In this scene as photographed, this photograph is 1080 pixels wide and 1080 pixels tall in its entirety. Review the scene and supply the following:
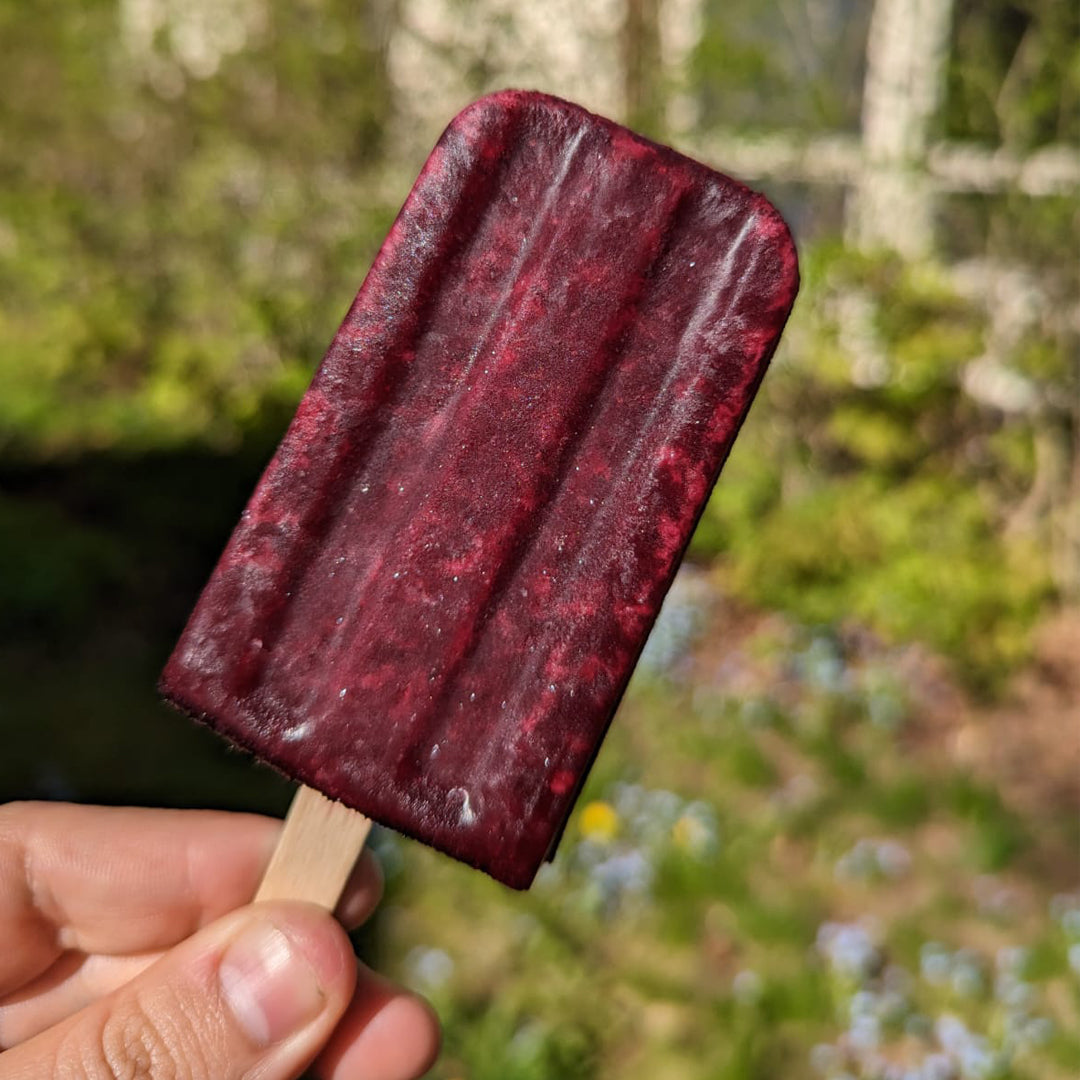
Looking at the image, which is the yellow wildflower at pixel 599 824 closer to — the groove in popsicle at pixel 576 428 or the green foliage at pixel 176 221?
the groove in popsicle at pixel 576 428

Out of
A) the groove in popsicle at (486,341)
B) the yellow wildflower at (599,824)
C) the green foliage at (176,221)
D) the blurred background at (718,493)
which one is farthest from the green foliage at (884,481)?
the groove in popsicle at (486,341)

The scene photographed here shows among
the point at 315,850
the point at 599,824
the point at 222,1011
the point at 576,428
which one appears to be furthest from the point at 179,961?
the point at 599,824

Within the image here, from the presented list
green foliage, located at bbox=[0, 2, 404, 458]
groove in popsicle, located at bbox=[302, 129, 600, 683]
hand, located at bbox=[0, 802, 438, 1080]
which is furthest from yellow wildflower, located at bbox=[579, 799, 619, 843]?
green foliage, located at bbox=[0, 2, 404, 458]

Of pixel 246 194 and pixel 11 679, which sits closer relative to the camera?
pixel 11 679

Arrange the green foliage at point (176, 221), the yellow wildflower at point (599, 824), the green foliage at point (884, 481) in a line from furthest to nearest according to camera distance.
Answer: the green foliage at point (176, 221), the green foliage at point (884, 481), the yellow wildflower at point (599, 824)

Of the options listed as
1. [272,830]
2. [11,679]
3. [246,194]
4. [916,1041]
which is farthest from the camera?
[246,194]

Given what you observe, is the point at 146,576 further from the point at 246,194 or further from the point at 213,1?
the point at 213,1

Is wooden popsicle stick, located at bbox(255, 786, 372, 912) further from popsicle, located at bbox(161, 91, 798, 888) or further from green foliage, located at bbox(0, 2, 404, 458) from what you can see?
green foliage, located at bbox(0, 2, 404, 458)

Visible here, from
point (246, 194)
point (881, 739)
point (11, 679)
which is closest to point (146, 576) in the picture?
point (11, 679)
